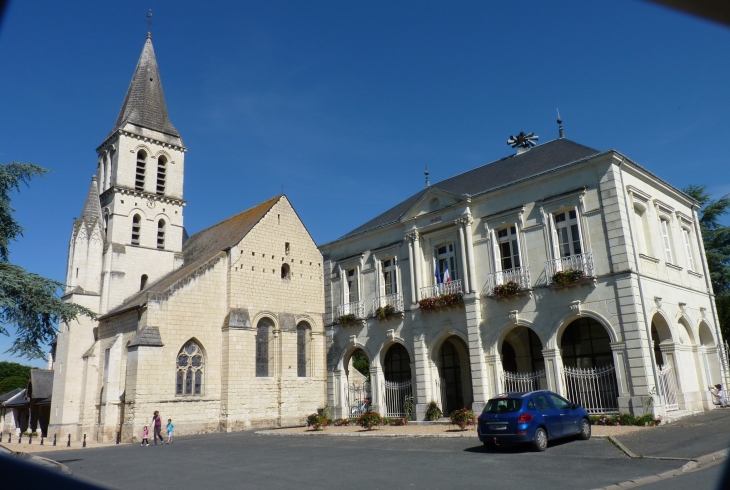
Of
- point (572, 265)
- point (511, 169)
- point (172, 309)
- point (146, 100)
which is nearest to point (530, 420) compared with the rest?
point (572, 265)

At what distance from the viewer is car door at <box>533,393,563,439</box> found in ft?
44.0

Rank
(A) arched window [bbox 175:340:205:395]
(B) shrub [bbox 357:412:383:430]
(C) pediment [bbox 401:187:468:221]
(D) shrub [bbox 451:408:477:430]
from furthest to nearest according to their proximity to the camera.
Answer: (A) arched window [bbox 175:340:205:395] < (C) pediment [bbox 401:187:468:221] < (B) shrub [bbox 357:412:383:430] < (D) shrub [bbox 451:408:477:430]

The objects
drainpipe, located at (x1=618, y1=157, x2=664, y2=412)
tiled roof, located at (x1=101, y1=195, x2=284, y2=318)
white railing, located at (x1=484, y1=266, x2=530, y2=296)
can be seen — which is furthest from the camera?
tiled roof, located at (x1=101, y1=195, x2=284, y2=318)

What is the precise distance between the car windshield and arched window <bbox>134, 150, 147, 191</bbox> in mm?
29553

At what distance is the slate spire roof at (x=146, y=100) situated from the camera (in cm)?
3791

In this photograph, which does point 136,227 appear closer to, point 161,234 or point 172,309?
point 161,234

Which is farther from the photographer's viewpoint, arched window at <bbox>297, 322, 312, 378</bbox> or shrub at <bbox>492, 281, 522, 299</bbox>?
arched window at <bbox>297, 322, 312, 378</bbox>

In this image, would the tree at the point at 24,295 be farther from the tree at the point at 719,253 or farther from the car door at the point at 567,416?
the tree at the point at 719,253

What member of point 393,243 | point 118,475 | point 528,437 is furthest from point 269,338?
point 528,437

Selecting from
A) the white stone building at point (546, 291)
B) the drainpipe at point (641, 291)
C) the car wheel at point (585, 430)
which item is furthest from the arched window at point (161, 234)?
the car wheel at point (585, 430)

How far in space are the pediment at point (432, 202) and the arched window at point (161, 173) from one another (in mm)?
20464

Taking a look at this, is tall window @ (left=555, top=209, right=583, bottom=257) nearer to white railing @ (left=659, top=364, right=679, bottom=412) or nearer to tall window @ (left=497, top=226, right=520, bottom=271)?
tall window @ (left=497, top=226, right=520, bottom=271)

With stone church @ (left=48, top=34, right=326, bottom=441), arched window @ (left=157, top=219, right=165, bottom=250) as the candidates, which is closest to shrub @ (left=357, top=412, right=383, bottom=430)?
stone church @ (left=48, top=34, right=326, bottom=441)

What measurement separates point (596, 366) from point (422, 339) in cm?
652
